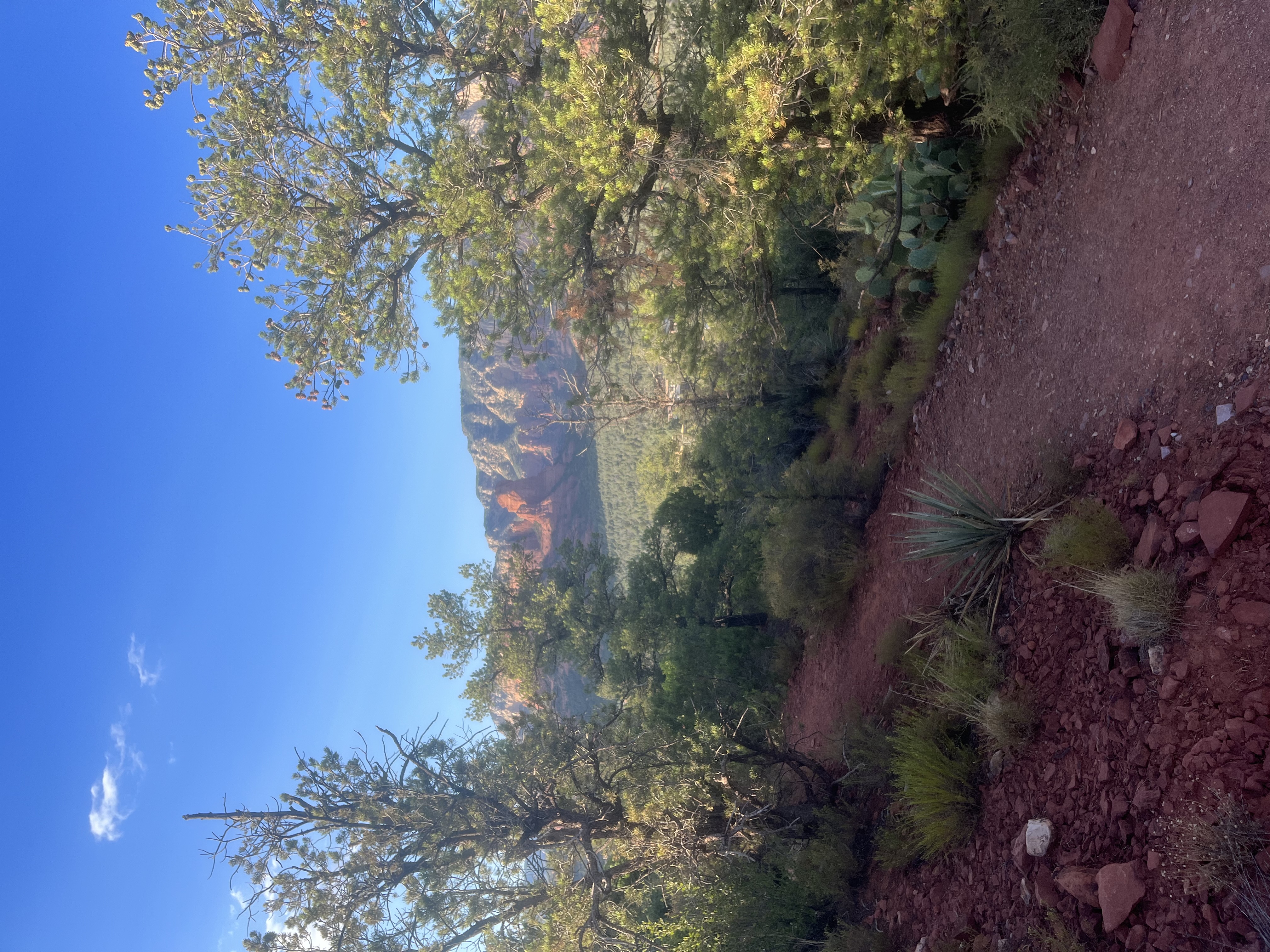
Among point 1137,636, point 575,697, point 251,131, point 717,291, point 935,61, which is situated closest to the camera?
point 1137,636

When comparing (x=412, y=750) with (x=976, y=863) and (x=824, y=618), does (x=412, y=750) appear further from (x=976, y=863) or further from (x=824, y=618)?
(x=976, y=863)

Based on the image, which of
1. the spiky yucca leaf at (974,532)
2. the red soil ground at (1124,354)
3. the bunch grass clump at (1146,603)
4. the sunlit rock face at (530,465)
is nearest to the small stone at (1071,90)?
the red soil ground at (1124,354)

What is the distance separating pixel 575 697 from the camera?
5991cm

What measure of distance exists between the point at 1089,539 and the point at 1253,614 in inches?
54.9

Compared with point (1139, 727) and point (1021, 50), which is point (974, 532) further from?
point (1021, 50)

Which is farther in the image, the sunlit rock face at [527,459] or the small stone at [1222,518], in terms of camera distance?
the sunlit rock face at [527,459]

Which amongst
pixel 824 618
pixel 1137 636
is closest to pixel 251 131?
pixel 824 618

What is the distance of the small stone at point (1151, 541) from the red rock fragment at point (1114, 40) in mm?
4089

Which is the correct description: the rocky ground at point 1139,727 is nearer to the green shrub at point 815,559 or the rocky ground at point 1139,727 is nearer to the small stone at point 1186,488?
the small stone at point 1186,488

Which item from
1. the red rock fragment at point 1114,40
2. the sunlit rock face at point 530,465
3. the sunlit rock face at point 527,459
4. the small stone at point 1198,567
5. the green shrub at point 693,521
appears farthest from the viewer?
the sunlit rock face at point 527,459

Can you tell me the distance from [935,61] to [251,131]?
9.53 m

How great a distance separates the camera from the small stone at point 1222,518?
4.06 meters

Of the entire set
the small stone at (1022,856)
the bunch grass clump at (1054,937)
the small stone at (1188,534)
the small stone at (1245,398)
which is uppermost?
the small stone at (1245,398)

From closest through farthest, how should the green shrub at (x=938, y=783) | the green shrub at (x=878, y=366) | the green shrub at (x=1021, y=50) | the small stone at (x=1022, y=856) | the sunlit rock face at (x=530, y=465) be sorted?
the small stone at (x=1022, y=856) → the green shrub at (x=938, y=783) → the green shrub at (x=1021, y=50) → the green shrub at (x=878, y=366) → the sunlit rock face at (x=530, y=465)
